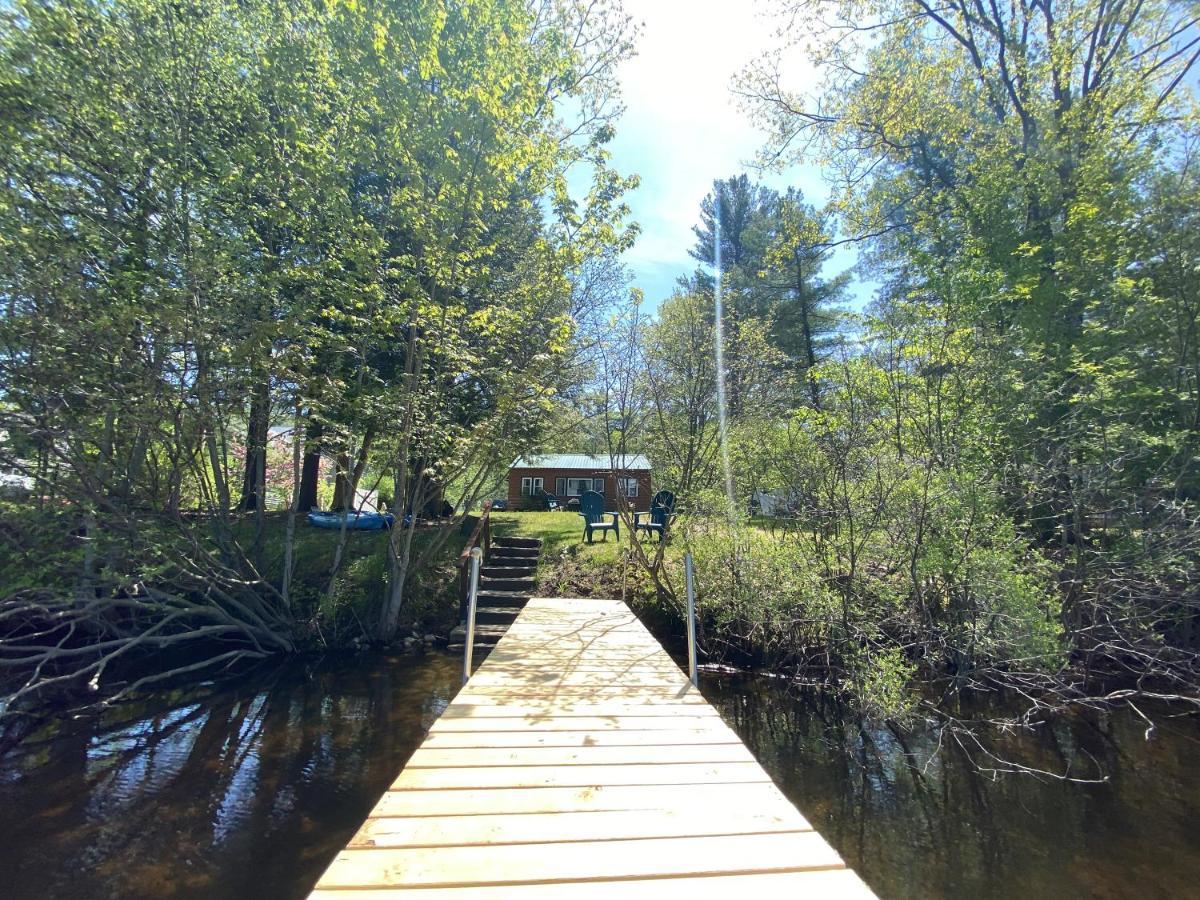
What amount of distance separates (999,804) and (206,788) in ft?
22.2

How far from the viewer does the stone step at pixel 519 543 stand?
11180mm

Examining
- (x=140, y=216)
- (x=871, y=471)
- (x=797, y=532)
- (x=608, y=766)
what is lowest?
(x=608, y=766)

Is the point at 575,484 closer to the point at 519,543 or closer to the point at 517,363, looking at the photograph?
the point at 519,543

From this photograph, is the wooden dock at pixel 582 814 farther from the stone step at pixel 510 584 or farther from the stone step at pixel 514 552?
the stone step at pixel 514 552

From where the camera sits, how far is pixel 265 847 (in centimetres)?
392

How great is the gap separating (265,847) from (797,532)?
19.7ft

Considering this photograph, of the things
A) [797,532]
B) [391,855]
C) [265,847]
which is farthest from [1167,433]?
[265,847]

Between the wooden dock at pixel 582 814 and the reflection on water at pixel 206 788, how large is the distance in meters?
1.95

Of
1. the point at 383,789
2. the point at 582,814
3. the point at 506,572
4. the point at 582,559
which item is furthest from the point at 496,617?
the point at 582,814

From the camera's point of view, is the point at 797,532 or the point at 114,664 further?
the point at 114,664

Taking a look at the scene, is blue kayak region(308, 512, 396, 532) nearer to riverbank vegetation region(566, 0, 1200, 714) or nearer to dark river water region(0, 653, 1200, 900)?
dark river water region(0, 653, 1200, 900)

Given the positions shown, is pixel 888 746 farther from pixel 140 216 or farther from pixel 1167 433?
pixel 140 216

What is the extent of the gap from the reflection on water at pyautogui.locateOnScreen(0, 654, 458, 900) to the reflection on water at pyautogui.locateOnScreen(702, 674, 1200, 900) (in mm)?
3854

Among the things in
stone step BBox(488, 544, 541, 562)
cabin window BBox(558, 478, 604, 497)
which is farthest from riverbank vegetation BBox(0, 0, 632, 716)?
cabin window BBox(558, 478, 604, 497)
